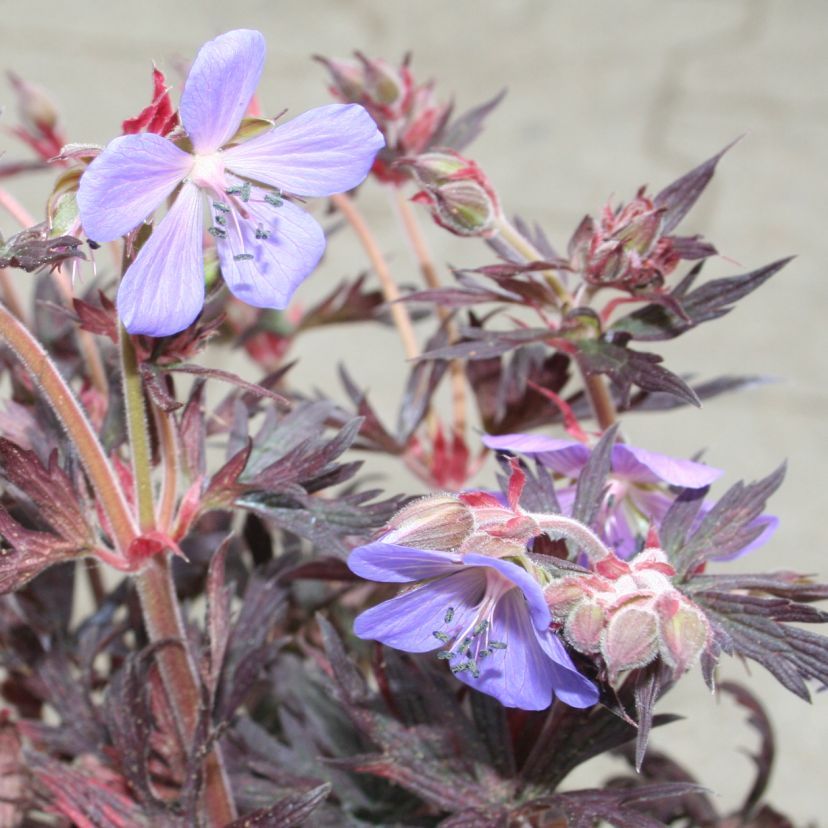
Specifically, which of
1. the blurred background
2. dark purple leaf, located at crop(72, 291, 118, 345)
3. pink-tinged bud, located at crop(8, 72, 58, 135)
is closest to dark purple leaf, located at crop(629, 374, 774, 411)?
dark purple leaf, located at crop(72, 291, 118, 345)

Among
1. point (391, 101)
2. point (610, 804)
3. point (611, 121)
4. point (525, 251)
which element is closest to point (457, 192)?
point (525, 251)

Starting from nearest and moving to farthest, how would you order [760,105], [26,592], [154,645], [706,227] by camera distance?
[154,645] < [26,592] < [706,227] < [760,105]

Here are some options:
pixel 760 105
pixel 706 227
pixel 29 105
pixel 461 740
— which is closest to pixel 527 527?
pixel 461 740

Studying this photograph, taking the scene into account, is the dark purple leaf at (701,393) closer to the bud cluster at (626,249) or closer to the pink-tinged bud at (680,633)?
the bud cluster at (626,249)

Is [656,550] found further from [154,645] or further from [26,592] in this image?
[26,592]

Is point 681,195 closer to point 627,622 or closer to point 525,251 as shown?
point 525,251

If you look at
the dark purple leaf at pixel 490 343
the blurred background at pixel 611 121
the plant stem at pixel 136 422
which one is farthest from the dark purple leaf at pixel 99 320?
the blurred background at pixel 611 121

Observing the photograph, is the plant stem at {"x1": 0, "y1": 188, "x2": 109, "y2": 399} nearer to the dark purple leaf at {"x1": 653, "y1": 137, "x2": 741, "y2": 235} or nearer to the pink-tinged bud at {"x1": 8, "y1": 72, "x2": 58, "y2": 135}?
the pink-tinged bud at {"x1": 8, "y1": 72, "x2": 58, "y2": 135}
